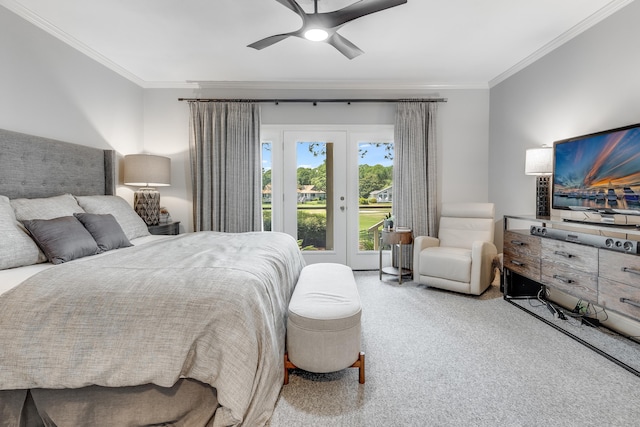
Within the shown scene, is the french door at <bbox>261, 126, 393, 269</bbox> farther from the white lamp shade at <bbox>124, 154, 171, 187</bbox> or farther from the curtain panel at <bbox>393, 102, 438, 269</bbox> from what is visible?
the white lamp shade at <bbox>124, 154, 171, 187</bbox>

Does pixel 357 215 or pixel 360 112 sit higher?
pixel 360 112

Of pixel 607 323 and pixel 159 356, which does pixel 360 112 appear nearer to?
pixel 607 323

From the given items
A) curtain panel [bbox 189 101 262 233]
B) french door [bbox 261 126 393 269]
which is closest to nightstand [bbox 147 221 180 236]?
curtain panel [bbox 189 101 262 233]

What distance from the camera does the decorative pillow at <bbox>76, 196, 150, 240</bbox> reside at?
273 cm

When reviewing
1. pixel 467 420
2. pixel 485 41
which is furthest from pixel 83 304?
pixel 485 41

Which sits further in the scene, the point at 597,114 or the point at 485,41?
the point at 485,41

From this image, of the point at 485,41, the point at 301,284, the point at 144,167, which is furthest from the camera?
the point at 144,167

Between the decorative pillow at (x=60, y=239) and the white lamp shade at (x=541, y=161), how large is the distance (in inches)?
158

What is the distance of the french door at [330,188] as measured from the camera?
456 cm

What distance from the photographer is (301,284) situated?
7.40ft

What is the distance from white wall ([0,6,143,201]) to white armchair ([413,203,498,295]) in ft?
12.6

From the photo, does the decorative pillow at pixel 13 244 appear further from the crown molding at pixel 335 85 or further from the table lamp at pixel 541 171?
the table lamp at pixel 541 171

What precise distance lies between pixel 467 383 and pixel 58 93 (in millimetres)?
4114

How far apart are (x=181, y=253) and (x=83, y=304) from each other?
747 mm
